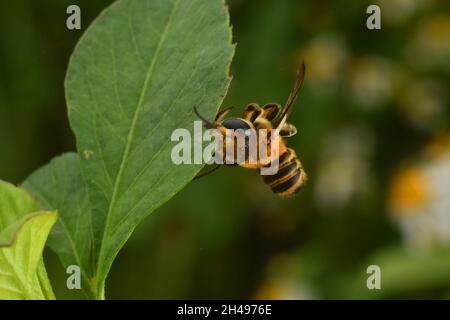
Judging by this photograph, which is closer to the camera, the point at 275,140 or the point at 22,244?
the point at 22,244

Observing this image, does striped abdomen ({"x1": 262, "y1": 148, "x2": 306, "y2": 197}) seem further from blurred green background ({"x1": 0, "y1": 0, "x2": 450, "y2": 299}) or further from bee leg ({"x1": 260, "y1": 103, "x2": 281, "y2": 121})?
blurred green background ({"x1": 0, "y1": 0, "x2": 450, "y2": 299})

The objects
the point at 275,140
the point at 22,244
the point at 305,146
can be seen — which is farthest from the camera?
the point at 305,146

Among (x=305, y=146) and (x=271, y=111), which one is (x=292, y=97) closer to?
(x=271, y=111)

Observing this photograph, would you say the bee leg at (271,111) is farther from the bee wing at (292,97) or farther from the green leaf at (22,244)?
the green leaf at (22,244)

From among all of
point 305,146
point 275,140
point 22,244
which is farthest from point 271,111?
point 305,146

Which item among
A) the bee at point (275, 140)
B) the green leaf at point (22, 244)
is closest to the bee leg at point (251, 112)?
the bee at point (275, 140)

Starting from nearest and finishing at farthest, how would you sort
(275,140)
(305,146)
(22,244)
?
(22,244)
(275,140)
(305,146)

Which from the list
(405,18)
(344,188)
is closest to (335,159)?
(344,188)
